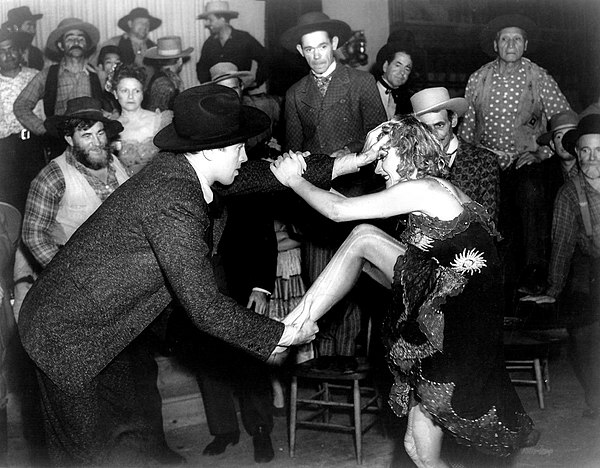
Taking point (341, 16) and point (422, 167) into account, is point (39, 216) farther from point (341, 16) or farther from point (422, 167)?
point (341, 16)

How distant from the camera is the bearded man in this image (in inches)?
194

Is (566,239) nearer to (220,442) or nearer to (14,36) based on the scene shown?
(220,442)

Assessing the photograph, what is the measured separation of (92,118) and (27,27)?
2906 millimetres

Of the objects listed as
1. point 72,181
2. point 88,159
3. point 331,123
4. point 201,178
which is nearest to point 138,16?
point 88,159

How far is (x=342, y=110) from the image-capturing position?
5.31 metres

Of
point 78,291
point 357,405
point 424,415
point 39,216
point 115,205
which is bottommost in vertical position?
point 357,405

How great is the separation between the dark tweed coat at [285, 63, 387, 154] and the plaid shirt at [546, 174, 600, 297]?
1.58 metres

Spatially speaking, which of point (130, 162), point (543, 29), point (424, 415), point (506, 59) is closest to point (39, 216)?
point (130, 162)

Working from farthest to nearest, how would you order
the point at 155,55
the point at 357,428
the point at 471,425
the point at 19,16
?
the point at 155,55 < the point at 19,16 < the point at 357,428 < the point at 471,425

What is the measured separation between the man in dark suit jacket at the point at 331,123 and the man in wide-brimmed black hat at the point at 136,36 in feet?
8.78

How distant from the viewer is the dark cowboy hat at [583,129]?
5.55 m

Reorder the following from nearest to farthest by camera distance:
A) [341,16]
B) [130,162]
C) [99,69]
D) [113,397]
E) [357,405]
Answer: [113,397] → [357,405] → [130,162] → [99,69] → [341,16]

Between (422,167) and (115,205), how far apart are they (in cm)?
144

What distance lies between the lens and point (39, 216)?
195 inches
